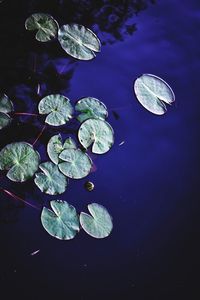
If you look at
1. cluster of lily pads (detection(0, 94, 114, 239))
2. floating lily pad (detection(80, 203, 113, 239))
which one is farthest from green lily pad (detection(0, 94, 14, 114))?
floating lily pad (detection(80, 203, 113, 239))

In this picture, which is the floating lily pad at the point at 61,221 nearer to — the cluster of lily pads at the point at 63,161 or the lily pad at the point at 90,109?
the cluster of lily pads at the point at 63,161

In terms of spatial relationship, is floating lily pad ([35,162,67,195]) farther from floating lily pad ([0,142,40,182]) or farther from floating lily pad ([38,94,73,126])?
floating lily pad ([38,94,73,126])

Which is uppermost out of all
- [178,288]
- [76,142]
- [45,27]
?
[45,27]

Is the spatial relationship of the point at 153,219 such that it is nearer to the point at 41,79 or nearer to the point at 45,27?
the point at 41,79

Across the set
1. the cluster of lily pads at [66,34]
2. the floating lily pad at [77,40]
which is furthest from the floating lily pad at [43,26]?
the floating lily pad at [77,40]

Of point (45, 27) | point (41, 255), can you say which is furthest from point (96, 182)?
point (45, 27)

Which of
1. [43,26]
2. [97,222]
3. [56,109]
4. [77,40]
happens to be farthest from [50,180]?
[43,26]
